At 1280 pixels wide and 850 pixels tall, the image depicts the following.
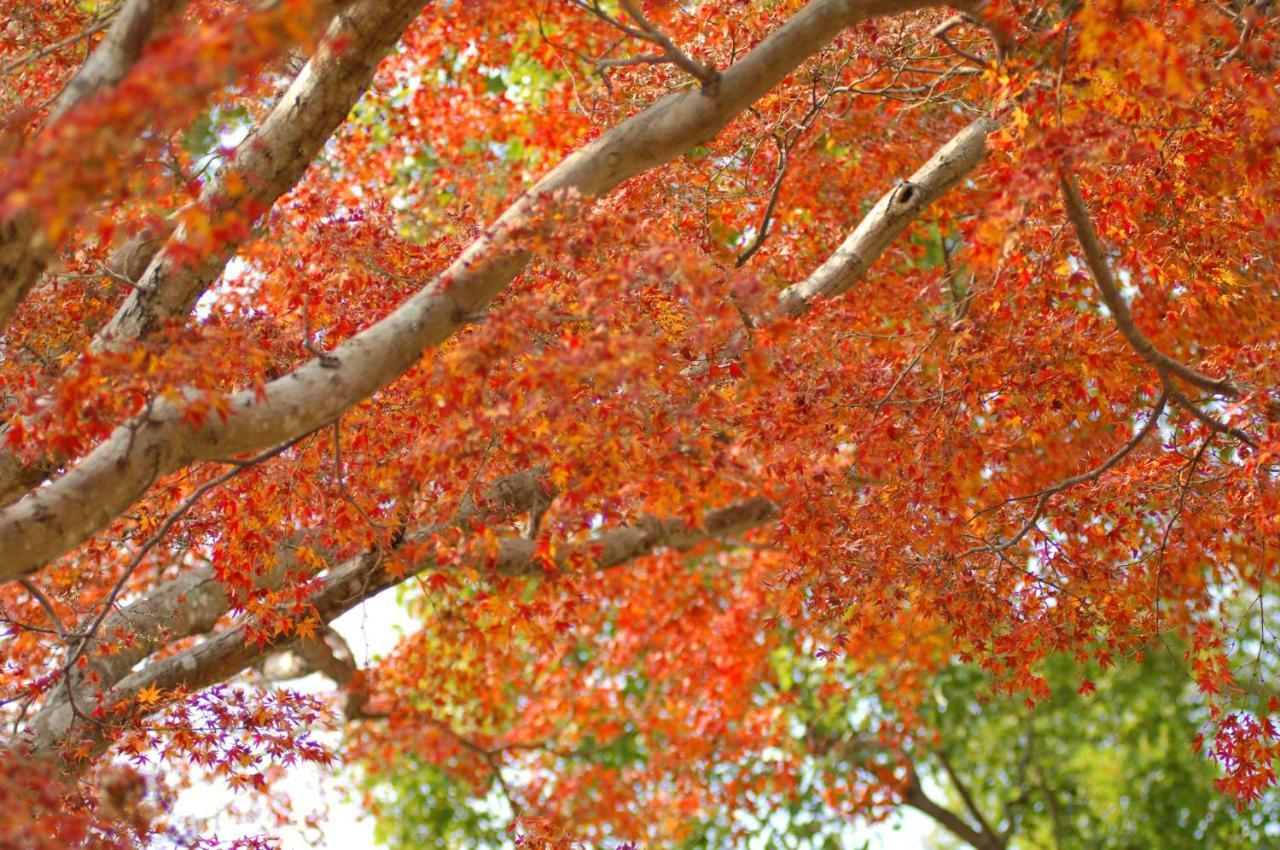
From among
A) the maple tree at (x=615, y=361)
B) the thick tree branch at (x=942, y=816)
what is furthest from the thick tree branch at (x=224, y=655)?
the thick tree branch at (x=942, y=816)

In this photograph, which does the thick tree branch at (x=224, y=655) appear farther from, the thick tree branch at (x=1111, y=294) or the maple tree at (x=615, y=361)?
the thick tree branch at (x=1111, y=294)

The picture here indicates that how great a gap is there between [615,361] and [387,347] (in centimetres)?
88

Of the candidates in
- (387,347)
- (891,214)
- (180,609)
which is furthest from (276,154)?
(891,214)

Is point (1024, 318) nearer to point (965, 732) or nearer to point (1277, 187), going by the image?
point (1277, 187)

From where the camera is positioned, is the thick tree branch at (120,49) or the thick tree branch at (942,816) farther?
the thick tree branch at (942,816)

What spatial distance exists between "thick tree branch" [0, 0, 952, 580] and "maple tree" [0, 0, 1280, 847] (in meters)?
0.02

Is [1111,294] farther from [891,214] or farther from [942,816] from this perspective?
[942,816]

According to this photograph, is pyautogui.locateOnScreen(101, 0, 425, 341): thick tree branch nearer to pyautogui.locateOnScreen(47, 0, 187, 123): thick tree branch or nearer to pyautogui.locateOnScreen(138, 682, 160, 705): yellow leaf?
pyautogui.locateOnScreen(47, 0, 187, 123): thick tree branch

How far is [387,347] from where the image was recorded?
442cm

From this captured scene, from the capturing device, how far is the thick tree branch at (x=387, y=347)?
391 cm

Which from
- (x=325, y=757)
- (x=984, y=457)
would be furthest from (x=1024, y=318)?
(x=325, y=757)

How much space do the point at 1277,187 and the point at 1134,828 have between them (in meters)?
11.1

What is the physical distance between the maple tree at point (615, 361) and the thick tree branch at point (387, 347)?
2 cm

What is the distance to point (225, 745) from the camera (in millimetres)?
5984
